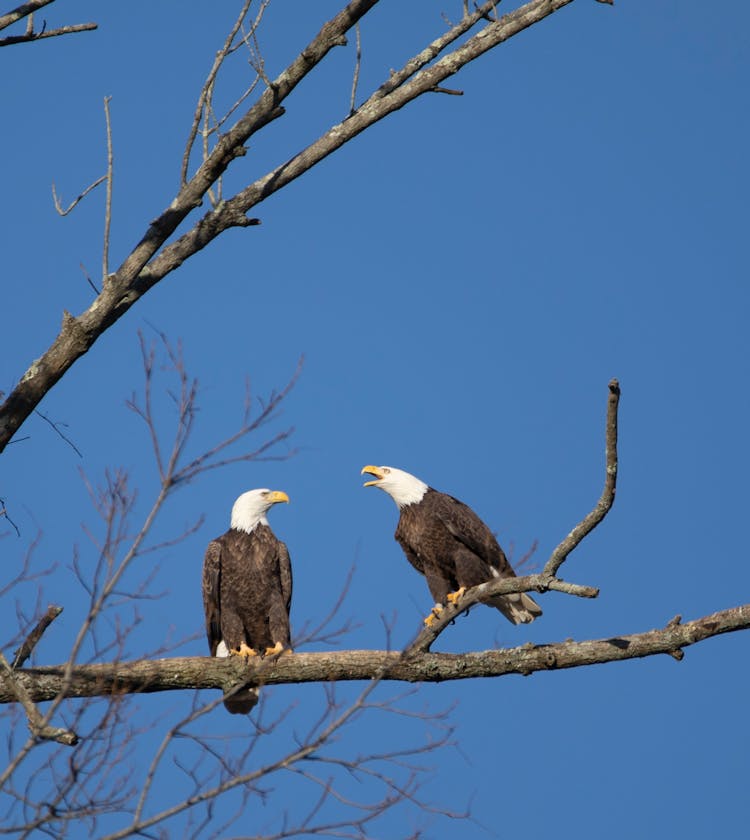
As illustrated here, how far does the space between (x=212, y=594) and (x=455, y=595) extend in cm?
148

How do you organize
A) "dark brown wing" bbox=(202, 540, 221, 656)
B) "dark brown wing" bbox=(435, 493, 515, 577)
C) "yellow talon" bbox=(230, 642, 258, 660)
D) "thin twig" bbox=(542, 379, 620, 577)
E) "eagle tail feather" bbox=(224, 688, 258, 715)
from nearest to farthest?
"thin twig" bbox=(542, 379, 620, 577) → "eagle tail feather" bbox=(224, 688, 258, 715) → "yellow talon" bbox=(230, 642, 258, 660) → "dark brown wing" bbox=(202, 540, 221, 656) → "dark brown wing" bbox=(435, 493, 515, 577)

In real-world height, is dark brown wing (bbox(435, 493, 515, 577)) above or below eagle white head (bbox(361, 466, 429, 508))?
below

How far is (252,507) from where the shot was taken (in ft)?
25.5

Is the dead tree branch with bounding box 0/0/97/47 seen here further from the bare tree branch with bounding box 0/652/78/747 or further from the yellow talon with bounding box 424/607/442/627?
the yellow talon with bounding box 424/607/442/627

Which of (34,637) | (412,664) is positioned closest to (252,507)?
(412,664)

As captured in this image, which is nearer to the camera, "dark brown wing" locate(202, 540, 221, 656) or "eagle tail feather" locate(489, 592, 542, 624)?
"dark brown wing" locate(202, 540, 221, 656)

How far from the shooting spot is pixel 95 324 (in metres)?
5.02

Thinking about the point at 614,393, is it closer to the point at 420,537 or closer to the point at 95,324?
the point at 95,324

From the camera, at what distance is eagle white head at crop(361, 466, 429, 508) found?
329 inches

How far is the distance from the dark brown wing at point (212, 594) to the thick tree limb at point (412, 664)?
1536 mm

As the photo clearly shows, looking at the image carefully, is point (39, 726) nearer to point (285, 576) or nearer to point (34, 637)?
point (34, 637)

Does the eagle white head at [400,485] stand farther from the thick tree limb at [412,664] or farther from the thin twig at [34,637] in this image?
the thin twig at [34,637]

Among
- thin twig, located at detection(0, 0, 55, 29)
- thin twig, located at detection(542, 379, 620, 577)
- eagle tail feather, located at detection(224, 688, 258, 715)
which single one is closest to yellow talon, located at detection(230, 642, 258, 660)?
eagle tail feather, located at detection(224, 688, 258, 715)

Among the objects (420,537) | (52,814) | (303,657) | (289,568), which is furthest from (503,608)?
(52,814)
